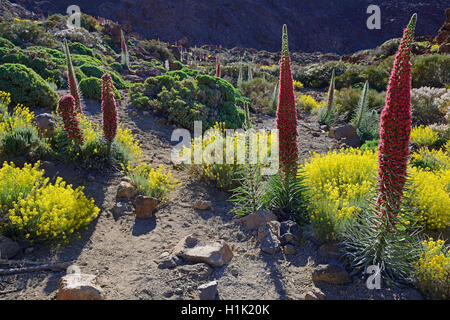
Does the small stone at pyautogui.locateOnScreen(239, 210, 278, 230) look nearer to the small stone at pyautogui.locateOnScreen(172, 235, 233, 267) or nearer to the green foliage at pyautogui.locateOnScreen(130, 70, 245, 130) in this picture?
the small stone at pyautogui.locateOnScreen(172, 235, 233, 267)

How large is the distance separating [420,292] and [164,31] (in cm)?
5161

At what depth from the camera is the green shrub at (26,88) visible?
702 cm

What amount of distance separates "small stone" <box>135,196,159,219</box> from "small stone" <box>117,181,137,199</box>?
0.35 m

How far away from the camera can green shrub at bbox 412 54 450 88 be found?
1354 centimetres

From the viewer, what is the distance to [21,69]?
7488mm

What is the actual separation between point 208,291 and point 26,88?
702cm

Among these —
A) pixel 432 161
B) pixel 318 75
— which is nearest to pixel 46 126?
pixel 432 161

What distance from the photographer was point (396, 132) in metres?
2.48

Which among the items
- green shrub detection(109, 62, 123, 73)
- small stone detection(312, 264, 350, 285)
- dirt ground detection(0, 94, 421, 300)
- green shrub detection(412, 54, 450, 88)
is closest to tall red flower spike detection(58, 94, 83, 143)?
dirt ground detection(0, 94, 421, 300)

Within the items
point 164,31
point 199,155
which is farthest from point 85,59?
point 164,31

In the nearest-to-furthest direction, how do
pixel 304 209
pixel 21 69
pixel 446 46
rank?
pixel 304 209, pixel 21 69, pixel 446 46

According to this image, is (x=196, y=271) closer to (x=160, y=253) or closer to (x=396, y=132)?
(x=160, y=253)

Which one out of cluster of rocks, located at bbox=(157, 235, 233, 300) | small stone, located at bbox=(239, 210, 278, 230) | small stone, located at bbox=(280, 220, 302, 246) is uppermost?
small stone, located at bbox=(239, 210, 278, 230)
